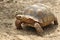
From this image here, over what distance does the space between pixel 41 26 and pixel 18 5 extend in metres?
1.35

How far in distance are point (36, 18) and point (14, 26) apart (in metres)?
0.51

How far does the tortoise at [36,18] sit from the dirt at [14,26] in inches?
5.1

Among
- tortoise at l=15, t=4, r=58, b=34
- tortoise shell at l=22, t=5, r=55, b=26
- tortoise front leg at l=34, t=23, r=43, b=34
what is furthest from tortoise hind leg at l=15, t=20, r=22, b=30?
tortoise front leg at l=34, t=23, r=43, b=34

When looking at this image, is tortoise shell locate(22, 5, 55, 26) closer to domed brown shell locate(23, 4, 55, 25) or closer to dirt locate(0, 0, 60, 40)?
domed brown shell locate(23, 4, 55, 25)

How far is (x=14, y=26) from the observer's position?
13.1 ft

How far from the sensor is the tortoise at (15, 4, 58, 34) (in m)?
3.72

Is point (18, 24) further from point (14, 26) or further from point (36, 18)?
point (36, 18)

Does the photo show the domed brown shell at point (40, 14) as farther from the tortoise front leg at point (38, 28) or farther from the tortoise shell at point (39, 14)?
the tortoise front leg at point (38, 28)

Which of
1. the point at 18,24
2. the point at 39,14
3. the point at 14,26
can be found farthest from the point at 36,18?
the point at 14,26

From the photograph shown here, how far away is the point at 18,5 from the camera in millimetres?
4996

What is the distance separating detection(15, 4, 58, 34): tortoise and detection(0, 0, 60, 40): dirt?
0.13 metres

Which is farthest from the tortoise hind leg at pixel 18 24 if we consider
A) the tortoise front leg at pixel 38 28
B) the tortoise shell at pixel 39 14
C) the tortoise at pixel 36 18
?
the tortoise front leg at pixel 38 28

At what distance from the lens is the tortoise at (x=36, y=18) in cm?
372

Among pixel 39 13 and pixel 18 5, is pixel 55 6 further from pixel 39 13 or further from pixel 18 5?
pixel 39 13
